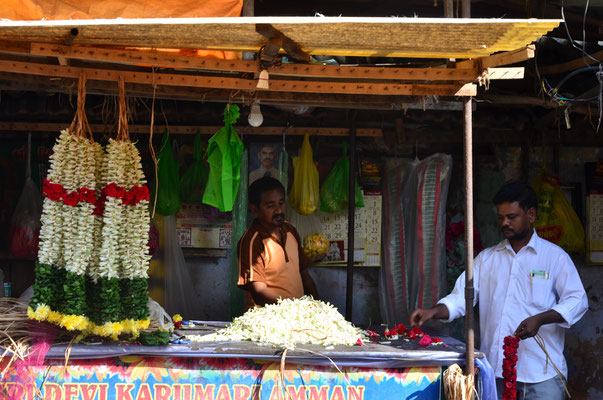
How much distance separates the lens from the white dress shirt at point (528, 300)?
424 centimetres

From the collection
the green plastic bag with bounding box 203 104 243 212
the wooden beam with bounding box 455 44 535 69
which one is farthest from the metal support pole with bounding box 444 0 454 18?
the green plastic bag with bounding box 203 104 243 212

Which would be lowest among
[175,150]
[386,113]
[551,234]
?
[551,234]

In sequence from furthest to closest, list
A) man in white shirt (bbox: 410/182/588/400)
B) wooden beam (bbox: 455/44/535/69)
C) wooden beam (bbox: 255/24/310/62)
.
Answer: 1. man in white shirt (bbox: 410/182/588/400)
2. wooden beam (bbox: 455/44/535/69)
3. wooden beam (bbox: 255/24/310/62)

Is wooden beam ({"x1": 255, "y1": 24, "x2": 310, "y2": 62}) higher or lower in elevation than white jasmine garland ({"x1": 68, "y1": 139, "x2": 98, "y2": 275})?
higher

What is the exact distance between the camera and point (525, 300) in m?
4.37

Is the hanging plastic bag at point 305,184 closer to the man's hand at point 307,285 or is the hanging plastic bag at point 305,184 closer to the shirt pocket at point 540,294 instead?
the man's hand at point 307,285

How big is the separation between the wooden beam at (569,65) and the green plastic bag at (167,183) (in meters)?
3.09

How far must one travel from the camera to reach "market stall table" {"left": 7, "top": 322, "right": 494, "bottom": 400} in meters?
3.81

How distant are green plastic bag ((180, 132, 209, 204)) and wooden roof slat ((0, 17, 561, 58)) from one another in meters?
1.92

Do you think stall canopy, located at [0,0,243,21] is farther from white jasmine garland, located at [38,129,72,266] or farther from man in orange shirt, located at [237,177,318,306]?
man in orange shirt, located at [237,177,318,306]

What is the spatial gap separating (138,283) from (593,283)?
14.2 feet

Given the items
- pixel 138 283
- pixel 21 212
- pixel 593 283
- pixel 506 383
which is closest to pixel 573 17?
pixel 593 283

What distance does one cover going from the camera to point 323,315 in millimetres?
4301

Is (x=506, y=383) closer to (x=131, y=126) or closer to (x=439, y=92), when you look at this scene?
(x=439, y=92)
